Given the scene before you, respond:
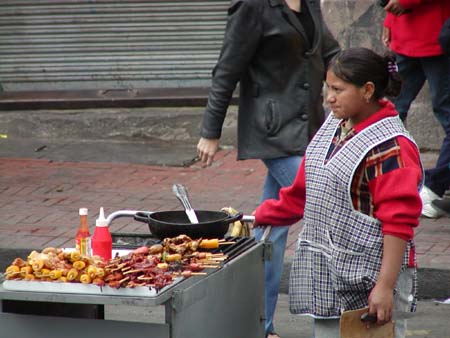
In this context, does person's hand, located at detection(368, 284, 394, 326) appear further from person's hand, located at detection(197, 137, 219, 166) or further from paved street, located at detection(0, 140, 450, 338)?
paved street, located at detection(0, 140, 450, 338)

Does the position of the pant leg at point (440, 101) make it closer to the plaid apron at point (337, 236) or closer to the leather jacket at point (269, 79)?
the leather jacket at point (269, 79)

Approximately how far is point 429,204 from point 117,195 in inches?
92.9

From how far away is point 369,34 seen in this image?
989cm

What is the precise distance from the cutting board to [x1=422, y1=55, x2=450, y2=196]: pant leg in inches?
157

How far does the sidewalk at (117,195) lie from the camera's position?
769 centimetres

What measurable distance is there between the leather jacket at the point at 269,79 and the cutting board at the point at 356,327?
5.19 feet

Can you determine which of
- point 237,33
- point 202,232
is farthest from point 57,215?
point 202,232

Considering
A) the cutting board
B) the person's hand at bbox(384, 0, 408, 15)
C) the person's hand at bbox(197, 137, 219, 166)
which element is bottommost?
the cutting board

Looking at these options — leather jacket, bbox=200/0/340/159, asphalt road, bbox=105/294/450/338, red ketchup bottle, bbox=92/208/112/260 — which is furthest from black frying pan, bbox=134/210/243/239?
asphalt road, bbox=105/294/450/338

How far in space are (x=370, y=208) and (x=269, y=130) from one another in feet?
4.85

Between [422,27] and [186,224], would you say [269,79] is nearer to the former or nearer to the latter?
[186,224]

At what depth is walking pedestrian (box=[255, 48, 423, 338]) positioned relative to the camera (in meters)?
4.12

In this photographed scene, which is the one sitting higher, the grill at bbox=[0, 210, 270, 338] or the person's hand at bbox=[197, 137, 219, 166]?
the person's hand at bbox=[197, 137, 219, 166]

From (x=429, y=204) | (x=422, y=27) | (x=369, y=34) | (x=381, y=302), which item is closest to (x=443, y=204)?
(x=429, y=204)
